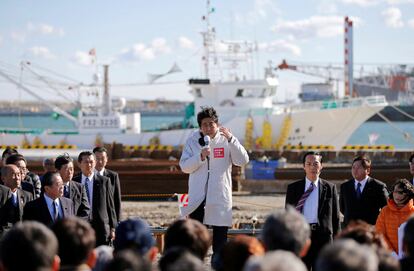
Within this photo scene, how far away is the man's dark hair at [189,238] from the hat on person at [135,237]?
0.14 metres

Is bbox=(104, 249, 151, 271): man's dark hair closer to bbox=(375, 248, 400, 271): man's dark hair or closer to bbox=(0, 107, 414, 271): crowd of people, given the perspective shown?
bbox=(0, 107, 414, 271): crowd of people

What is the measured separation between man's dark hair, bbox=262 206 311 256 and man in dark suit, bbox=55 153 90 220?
3699 mm

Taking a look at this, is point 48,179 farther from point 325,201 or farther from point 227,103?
point 227,103

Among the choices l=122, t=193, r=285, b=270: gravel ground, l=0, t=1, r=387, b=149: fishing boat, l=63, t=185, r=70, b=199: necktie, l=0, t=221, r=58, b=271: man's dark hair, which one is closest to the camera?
l=0, t=221, r=58, b=271: man's dark hair

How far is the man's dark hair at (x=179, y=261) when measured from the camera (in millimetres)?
4125

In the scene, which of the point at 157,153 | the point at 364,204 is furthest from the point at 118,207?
the point at 157,153

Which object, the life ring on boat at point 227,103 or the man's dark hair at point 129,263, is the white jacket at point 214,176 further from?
the life ring on boat at point 227,103

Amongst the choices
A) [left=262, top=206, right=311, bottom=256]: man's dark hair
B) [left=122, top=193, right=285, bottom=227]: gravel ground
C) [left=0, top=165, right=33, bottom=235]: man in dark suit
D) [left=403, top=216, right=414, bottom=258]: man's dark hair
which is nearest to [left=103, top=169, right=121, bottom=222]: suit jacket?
Result: [left=0, top=165, right=33, bottom=235]: man in dark suit

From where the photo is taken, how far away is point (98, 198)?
865 centimetres

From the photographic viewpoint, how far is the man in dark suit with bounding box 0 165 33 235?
7566 mm

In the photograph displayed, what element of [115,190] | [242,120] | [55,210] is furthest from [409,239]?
[242,120]

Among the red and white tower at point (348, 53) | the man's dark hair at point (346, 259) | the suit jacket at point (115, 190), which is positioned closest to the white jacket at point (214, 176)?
the suit jacket at point (115, 190)

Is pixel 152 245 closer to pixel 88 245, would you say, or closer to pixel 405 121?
pixel 88 245

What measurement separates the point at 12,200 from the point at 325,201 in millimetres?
3194
